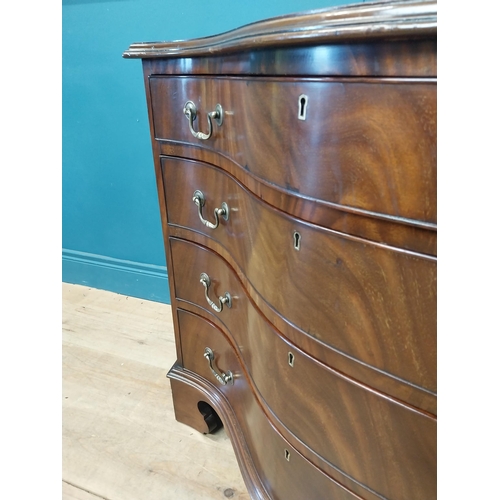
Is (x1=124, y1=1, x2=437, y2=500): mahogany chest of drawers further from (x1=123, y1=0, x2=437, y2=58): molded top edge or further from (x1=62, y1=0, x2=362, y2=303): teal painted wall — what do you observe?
(x1=62, y1=0, x2=362, y2=303): teal painted wall

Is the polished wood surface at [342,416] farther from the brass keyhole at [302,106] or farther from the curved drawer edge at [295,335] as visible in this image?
the brass keyhole at [302,106]

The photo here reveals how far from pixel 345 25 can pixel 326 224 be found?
20cm

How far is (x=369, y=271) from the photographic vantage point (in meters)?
0.48

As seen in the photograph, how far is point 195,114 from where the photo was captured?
0.80 m

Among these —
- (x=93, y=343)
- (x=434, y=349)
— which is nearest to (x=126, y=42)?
(x=93, y=343)

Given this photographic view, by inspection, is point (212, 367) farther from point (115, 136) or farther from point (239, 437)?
point (115, 136)

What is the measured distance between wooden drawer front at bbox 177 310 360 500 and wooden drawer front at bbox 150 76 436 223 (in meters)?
0.44

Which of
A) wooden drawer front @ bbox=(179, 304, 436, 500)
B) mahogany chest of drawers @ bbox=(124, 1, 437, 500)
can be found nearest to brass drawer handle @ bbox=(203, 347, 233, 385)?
mahogany chest of drawers @ bbox=(124, 1, 437, 500)

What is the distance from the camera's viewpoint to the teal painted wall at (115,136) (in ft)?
4.58

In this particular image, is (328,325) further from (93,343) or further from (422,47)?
(93,343)

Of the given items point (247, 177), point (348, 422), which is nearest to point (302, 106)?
point (247, 177)

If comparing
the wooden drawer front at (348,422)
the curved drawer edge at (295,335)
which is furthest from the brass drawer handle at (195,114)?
the wooden drawer front at (348,422)

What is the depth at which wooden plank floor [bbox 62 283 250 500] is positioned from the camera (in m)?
1.07

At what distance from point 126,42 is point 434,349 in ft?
4.84
